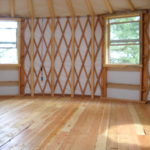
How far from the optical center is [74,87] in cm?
581

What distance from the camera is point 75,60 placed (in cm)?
579

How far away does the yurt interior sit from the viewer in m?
4.35

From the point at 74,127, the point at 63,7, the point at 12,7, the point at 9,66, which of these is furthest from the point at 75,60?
the point at 74,127

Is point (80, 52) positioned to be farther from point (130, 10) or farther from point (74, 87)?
point (130, 10)

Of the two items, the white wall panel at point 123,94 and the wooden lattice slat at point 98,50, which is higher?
the wooden lattice slat at point 98,50

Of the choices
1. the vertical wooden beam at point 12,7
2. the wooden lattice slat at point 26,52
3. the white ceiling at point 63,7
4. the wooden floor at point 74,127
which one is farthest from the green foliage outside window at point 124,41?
the vertical wooden beam at point 12,7

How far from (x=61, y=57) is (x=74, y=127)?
3176mm

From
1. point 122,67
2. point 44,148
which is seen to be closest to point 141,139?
point 44,148

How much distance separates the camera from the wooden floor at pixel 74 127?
2.36m

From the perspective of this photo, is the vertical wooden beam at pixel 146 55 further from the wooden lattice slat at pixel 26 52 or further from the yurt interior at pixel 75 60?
the wooden lattice slat at pixel 26 52

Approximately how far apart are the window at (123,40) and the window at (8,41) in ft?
9.24

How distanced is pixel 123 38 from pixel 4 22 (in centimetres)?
359

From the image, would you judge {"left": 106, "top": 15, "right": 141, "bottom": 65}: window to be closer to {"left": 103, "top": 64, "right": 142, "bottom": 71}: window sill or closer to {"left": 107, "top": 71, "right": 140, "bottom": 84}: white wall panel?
{"left": 103, "top": 64, "right": 142, "bottom": 71}: window sill

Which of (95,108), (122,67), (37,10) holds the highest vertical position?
(37,10)
